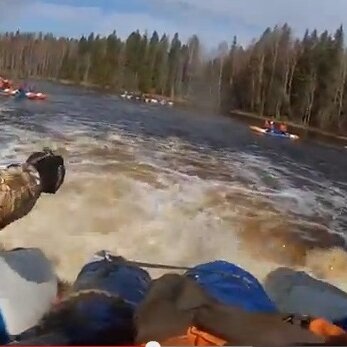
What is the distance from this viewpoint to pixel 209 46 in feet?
4.58

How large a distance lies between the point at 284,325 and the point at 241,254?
191 mm

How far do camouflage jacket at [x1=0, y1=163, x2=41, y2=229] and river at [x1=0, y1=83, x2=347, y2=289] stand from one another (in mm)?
18

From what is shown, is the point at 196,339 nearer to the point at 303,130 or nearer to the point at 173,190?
the point at 173,190

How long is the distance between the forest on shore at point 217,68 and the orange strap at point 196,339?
0.52 m

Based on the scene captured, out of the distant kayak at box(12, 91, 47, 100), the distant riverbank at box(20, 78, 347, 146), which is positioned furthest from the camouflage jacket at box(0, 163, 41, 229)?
the distant riverbank at box(20, 78, 347, 146)

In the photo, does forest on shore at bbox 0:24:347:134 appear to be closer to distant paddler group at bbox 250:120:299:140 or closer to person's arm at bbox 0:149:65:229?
distant paddler group at bbox 250:120:299:140

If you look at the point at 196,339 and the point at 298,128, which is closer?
the point at 196,339

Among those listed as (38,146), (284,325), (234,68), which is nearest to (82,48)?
(38,146)

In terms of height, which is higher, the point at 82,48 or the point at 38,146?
the point at 82,48

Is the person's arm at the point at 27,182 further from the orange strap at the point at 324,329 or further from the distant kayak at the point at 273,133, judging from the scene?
the orange strap at the point at 324,329

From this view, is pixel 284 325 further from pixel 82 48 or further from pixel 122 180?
pixel 82 48

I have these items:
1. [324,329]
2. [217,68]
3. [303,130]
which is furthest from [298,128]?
[324,329]

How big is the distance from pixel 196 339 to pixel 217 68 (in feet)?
2.00

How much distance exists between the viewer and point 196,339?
1.19 m
